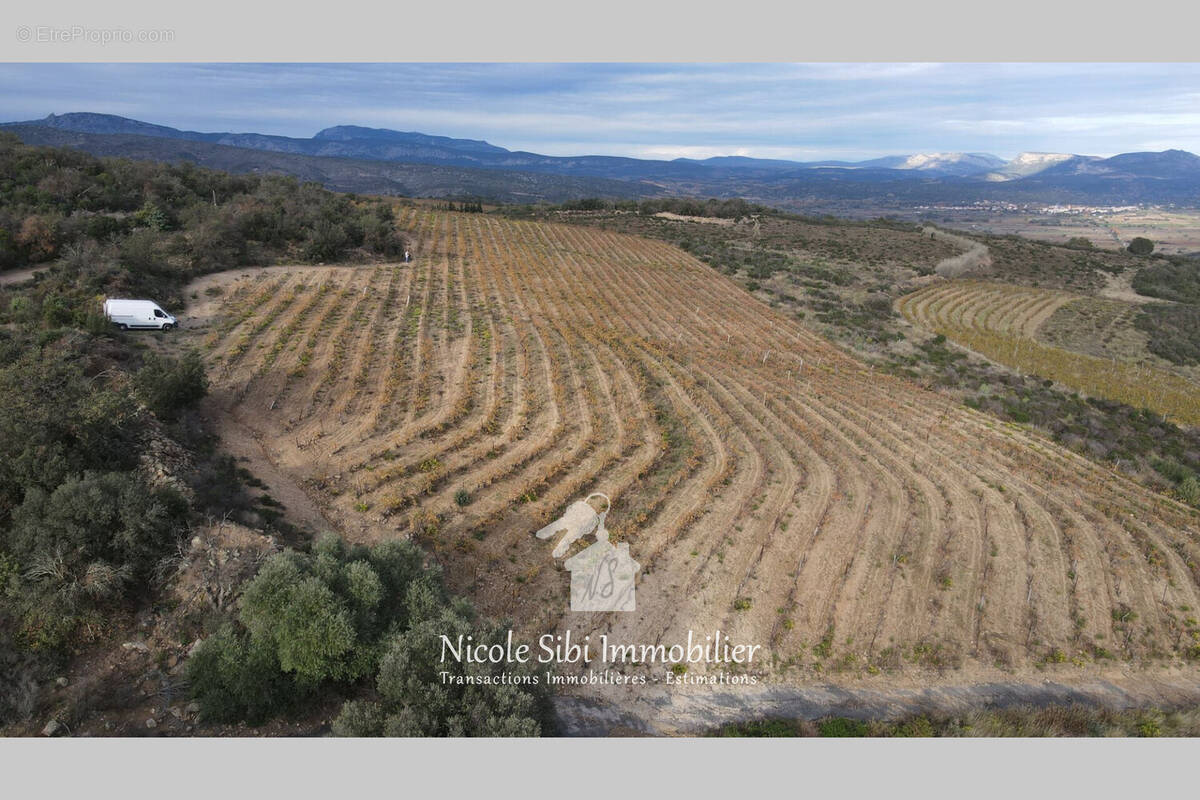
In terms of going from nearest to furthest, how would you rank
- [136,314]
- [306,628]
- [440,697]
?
[440,697], [306,628], [136,314]

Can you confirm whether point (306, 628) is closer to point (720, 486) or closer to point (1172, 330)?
point (720, 486)

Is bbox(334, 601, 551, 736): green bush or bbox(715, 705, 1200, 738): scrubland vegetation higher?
bbox(334, 601, 551, 736): green bush

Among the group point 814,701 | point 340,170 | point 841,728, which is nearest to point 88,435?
point 814,701

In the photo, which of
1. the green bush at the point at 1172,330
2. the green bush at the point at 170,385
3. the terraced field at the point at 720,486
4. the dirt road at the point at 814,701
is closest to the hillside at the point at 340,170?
the terraced field at the point at 720,486

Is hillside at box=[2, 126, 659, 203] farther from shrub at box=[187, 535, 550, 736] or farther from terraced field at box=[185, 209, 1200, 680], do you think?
shrub at box=[187, 535, 550, 736]

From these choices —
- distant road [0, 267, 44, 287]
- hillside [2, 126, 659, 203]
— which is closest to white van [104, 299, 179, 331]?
distant road [0, 267, 44, 287]

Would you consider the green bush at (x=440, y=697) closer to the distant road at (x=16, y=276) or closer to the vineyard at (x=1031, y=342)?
the distant road at (x=16, y=276)
